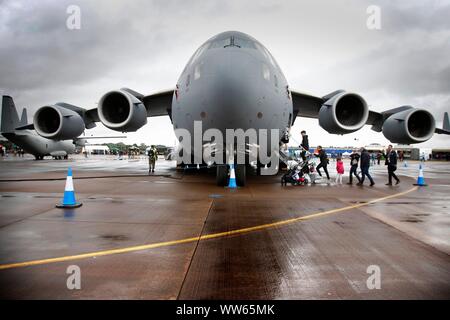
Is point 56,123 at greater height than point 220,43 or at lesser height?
lesser

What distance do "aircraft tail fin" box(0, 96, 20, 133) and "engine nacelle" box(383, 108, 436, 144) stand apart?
3059cm

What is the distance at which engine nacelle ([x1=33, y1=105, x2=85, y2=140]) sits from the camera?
40.7 feet

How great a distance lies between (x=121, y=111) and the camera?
12.0 metres

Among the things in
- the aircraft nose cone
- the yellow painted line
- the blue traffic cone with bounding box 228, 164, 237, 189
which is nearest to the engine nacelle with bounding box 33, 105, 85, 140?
the blue traffic cone with bounding box 228, 164, 237, 189

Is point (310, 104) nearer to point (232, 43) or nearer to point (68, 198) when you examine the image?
point (232, 43)

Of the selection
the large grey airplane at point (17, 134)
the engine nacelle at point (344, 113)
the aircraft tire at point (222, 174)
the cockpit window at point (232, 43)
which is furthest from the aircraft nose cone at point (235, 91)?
the large grey airplane at point (17, 134)

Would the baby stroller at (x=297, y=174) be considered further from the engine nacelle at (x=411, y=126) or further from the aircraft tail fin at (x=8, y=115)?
the aircraft tail fin at (x=8, y=115)

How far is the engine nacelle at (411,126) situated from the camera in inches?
453

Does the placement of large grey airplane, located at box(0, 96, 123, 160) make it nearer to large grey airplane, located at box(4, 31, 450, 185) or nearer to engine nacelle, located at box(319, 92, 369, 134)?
large grey airplane, located at box(4, 31, 450, 185)

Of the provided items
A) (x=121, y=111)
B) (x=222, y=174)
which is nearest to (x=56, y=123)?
(x=121, y=111)

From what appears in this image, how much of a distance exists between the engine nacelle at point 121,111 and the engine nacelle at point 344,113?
20.3 ft

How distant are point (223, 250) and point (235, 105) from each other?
4.38 m

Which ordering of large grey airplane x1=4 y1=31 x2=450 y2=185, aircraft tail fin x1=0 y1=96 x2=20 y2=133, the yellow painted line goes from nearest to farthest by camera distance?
the yellow painted line < large grey airplane x1=4 y1=31 x2=450 y2=185 < aircraft tail fin x1=0 y1=96 x2=20 y2=133
